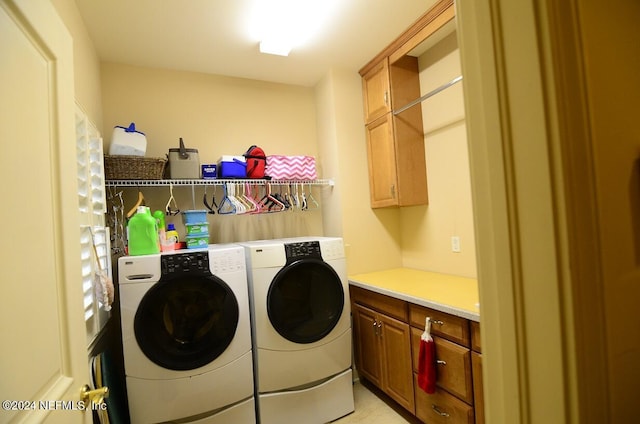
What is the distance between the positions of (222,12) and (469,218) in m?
2.13

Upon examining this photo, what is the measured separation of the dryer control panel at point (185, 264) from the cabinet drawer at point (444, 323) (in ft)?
4.26

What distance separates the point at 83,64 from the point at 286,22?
1253 mm

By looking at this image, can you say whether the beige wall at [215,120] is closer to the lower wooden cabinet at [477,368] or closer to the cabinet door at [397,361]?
the cabinet door at [397,361]

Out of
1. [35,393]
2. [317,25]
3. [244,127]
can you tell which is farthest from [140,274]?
[317,25]

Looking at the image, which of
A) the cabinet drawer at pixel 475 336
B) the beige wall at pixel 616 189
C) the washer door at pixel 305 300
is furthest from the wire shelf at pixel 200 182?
the beige wall at pixel 616 189

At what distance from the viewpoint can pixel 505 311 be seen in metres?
0.51

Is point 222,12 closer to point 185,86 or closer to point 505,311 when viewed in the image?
point 185,86

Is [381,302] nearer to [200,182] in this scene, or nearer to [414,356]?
[414,356]

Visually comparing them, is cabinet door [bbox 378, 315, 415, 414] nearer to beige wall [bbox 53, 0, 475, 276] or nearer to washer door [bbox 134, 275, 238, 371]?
beige wall [bbox 53, 0, 475, 276]

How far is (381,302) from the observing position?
7.13ft

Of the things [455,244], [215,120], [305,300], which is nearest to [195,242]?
[305,300]

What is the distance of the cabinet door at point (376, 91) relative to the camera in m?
2.50

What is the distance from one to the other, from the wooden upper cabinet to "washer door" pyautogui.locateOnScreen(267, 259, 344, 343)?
0.88 metres

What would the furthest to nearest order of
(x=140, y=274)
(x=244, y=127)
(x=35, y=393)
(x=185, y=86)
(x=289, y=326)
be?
(x=244, y=127) < (x=185, y=86) < (x=289, y=326) < (x=140, y=274) < (x=35, y=393)
